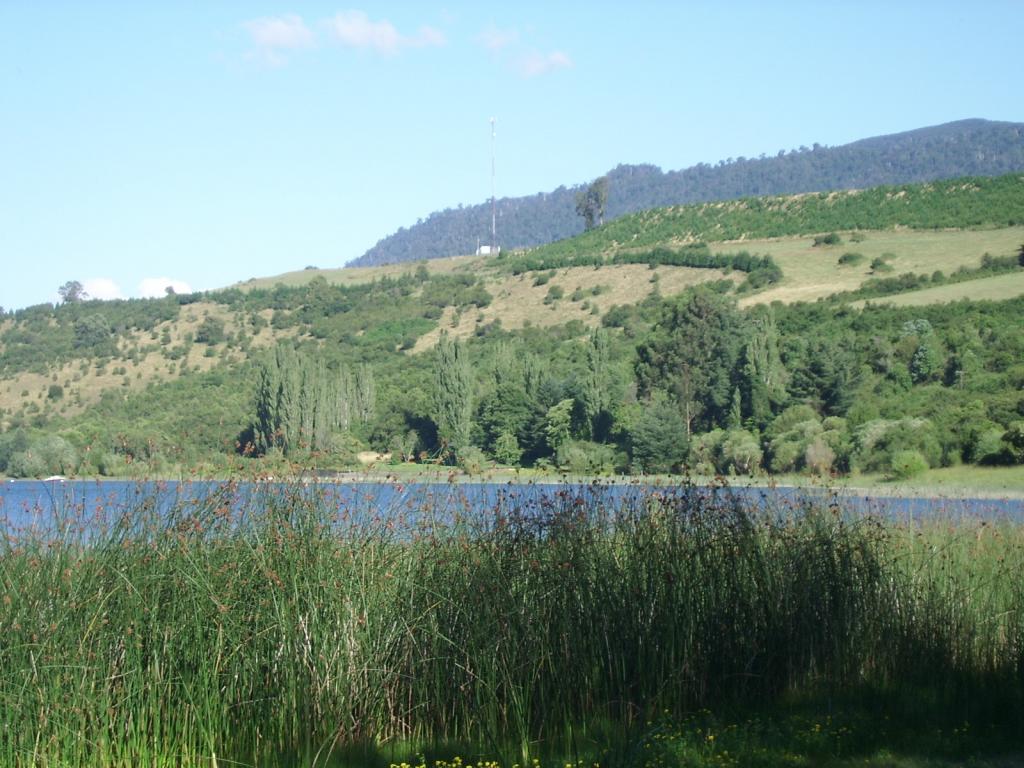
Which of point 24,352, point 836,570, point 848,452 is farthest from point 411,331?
point 836,570

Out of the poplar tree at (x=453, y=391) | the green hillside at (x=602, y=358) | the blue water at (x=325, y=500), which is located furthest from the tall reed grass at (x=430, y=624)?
the poplar tree at (x=453, y=391)

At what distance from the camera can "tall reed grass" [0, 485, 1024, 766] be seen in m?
6.01

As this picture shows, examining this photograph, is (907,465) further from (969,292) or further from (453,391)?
(969,292)

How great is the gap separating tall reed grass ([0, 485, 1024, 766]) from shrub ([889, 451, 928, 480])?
22.8 m

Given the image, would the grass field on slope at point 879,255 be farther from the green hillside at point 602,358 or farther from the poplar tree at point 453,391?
the poplar tree at point 453,391

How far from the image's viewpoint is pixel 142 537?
253 inches

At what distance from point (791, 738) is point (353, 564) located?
2.76 meters

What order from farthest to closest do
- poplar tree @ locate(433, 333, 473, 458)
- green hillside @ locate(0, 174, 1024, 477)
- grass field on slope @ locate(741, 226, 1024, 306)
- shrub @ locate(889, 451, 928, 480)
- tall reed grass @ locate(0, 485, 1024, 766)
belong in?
1. grass field on slope @ locate(741, 226, 1024, 306)
2. poplar tree @ locate(433, 333, 473, 458)
3. shrub @ locate(889, 451, 928, 480)
4. green hillside @ locate(0, 174, 1024, 477)
5. tall reed grass @ locate(0, 485, 1024, 766)

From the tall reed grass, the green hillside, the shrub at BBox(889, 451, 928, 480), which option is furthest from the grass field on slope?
the tall reed grass

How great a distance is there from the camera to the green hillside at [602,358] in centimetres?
2958

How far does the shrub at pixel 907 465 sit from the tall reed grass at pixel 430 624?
2277 cm

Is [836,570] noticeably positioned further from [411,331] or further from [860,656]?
[411,331]

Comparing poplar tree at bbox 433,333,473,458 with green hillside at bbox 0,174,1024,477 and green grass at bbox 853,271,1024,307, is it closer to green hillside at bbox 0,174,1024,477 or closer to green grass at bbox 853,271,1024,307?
green hillside at bbox 0,174,1024,477

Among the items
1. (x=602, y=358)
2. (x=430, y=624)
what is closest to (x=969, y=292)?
(x=602, y=358)
